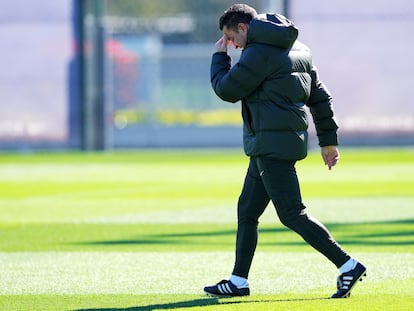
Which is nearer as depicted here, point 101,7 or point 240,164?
point 240,164

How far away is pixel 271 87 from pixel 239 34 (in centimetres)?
39

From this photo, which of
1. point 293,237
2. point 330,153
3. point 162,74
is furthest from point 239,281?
point 162,74

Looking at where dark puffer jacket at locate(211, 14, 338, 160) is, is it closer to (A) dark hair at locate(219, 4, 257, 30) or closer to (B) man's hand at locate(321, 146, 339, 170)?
(A) dark hair at locate(219, 4, 257, 30)

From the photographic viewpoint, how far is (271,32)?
8148 mm

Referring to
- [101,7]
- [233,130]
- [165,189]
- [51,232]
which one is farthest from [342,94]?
[51,232]

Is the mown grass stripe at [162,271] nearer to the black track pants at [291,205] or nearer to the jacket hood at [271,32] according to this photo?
the black track pants at [291,205]

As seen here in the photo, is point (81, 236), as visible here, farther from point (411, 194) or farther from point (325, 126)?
point (411, 194)

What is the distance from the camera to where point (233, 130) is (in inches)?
1409

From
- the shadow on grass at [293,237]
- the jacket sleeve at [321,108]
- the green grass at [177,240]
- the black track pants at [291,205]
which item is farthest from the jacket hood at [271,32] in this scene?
the shadow on grass at [293,237]

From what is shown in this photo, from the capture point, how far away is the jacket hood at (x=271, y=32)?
→ 26.8ft

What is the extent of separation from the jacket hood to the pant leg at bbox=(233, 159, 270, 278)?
2.67ft

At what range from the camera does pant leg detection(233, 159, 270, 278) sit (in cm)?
847

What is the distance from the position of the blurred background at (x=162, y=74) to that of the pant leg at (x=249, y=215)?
25.6m

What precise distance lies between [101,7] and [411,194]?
1982 cm
